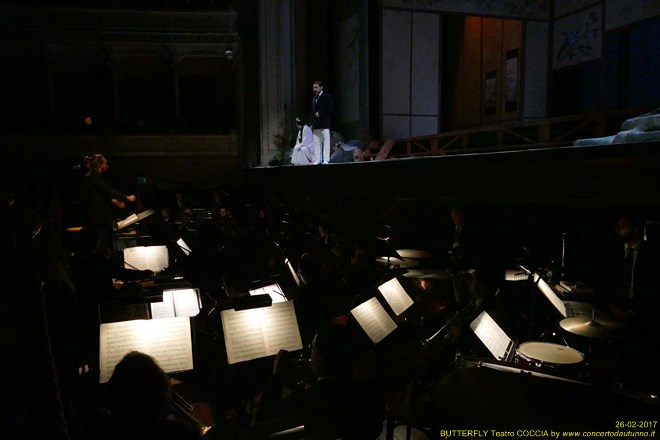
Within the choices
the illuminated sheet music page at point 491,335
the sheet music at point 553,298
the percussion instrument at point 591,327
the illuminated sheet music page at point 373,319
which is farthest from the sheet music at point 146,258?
the percussion instrument at point 591,327

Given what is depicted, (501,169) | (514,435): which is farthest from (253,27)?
(514,435)

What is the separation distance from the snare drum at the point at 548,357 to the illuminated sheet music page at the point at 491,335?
135 millimetres

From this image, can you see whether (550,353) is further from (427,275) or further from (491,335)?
(427,275)

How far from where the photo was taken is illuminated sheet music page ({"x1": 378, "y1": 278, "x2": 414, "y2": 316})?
5.20m

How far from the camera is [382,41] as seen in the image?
1420 cm

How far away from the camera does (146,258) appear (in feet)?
23.8

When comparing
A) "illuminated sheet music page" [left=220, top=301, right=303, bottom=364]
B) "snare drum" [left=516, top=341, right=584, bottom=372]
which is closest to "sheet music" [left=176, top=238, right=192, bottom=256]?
"illuminated sheet music page" [left=220, top=301, right=303, bottom=364]

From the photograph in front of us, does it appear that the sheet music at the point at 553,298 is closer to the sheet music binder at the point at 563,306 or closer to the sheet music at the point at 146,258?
the sheet music binder at the point at 563,306

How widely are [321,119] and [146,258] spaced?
23.9 feet

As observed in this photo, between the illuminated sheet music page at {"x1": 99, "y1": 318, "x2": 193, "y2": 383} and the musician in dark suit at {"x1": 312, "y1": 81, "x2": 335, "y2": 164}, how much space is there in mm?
9686

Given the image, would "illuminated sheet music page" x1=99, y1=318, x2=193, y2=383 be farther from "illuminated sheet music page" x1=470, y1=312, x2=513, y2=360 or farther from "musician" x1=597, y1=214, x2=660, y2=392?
"musician" x1=597, y1=214, x2=660, y2=392

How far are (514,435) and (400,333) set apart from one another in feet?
12.4

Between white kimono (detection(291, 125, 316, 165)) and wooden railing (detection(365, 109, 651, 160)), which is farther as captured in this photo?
white kimono (detection(291, 125, 316, 165))

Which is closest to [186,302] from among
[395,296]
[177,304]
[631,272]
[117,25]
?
[177,304]
